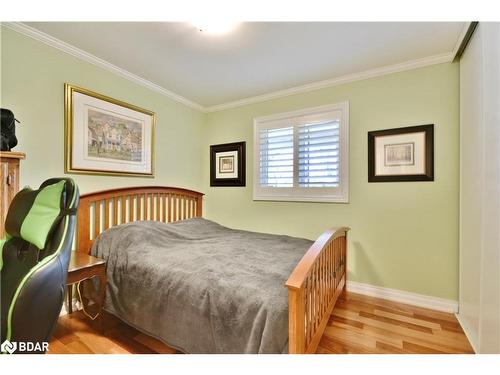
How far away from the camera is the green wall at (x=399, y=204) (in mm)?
2139

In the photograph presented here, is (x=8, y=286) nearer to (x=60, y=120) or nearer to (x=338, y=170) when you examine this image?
(x=60, y=120)

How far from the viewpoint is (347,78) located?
2.56 meters

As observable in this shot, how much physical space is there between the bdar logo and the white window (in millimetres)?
2490

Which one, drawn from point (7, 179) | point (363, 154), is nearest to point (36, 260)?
point (7, 179)

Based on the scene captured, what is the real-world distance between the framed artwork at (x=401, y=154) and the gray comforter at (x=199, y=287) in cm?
107

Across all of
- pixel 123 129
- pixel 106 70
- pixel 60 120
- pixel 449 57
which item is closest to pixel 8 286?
pixel 60 120

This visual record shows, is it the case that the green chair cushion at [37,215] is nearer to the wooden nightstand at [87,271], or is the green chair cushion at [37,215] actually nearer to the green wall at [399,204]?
the wooden nightstand at [87,271]

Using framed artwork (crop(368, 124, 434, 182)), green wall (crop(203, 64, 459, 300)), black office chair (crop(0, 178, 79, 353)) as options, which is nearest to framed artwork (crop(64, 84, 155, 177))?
black office chair (crop(0, 178, 79, 353))

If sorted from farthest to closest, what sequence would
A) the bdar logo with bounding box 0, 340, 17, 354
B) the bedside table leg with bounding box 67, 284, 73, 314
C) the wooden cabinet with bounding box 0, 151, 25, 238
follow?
the bedside table leg with bounding box 67, 284, 73, 314 → the wooden cabinet with bounding box 0, 151, 25, 238 → the bdar logo with bounding box 0, 340, 17, 354

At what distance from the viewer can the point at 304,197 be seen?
9.22 ft

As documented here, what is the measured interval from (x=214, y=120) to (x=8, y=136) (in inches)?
93.6

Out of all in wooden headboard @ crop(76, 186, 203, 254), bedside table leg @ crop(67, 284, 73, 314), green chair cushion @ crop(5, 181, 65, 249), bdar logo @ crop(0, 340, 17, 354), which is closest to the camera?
bdar logo @ crop(0, 340, 17, 354)

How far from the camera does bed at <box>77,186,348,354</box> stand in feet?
3.79

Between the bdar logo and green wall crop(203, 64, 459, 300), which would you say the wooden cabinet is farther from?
green wall crop(203, 64, 459, 300)
